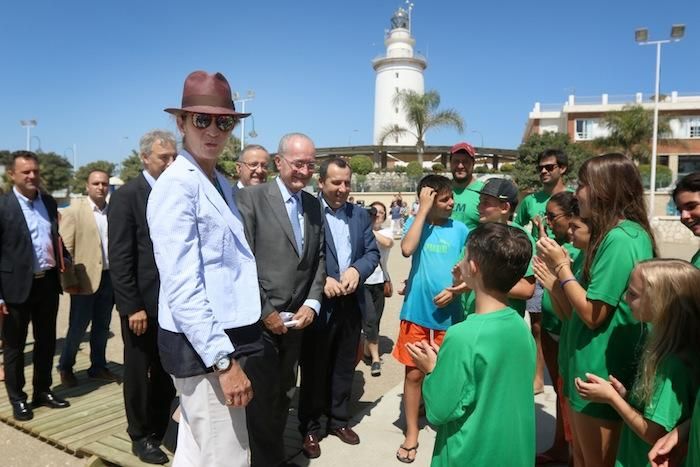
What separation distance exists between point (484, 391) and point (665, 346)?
73cm

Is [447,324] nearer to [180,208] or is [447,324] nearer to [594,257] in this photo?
[594,257]

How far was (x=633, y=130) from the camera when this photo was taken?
33844 millimetres

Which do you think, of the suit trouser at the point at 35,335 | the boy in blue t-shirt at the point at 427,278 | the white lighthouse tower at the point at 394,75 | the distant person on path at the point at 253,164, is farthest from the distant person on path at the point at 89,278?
the white lighthouse tower at the point at 394,75

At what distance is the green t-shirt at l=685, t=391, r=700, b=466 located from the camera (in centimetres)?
177

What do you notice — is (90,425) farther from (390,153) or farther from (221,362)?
(390,153)

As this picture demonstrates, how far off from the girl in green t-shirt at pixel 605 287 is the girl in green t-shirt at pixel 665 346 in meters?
0.22

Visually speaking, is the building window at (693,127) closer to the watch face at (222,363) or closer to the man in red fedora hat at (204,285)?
the man in red fedora hat at (204,285)

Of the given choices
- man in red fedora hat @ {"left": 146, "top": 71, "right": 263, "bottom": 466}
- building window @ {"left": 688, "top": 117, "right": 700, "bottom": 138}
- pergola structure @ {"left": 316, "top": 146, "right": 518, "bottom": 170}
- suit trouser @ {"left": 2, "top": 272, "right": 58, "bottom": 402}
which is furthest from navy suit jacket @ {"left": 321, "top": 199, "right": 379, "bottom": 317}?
building window @ {"left": 688, "top": 117, "right": 700, "bottom": 138}

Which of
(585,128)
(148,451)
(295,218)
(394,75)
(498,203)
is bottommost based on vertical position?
(148,451)

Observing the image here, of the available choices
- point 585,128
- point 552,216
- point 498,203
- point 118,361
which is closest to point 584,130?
point 585,128

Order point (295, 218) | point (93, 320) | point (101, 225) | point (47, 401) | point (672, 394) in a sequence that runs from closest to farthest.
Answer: point (672, 394)
point (295, 218)
point (47, 401)
point (93, 320)
point (101, 225)

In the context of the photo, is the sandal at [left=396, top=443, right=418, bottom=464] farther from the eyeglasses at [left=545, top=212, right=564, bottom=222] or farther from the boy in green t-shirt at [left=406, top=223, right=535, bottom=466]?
the eyeglasses at [left=545, top=212, right=564, bottom=222]

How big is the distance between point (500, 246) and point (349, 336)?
218cm

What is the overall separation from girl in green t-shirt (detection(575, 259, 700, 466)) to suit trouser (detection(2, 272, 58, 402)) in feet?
14.9
